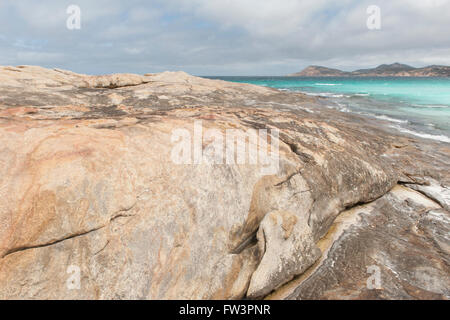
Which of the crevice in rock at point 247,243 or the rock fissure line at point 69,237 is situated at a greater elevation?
the rock fissure line at point 69,237

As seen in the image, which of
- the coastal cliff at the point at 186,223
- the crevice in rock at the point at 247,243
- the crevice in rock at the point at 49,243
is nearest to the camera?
the crevice in rock at the point at 49,243

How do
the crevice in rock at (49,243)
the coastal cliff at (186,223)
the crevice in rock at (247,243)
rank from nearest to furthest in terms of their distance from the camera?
the crevice in rock at (49,243) → the coastal cliff at (186,223) → the crevice in rock at (247,243)

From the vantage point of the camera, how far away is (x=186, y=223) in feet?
14.9

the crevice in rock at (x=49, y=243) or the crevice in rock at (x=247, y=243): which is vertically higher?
the crevice in rock at (x=49, y=243)

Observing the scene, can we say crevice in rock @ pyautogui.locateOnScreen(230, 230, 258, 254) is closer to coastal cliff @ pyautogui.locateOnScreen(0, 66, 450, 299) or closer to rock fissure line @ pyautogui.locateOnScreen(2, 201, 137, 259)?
coastal cliff @ pyautogui.locateOnScreen(0, 66, 450, 299)

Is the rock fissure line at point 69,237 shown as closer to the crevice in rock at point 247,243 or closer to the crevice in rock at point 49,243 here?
the crevice in rock at point 49,243

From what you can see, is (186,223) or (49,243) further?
(186,223)

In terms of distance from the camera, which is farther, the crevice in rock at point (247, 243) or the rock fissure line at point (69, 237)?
the crevice in rock at point (247, 243)

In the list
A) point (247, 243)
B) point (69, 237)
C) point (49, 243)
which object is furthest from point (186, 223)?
point (49, 243)

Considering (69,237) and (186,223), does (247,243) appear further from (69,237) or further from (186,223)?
(69,237)

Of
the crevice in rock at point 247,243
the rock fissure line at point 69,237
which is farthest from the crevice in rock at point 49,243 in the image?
the crevice in rock at point 247,243

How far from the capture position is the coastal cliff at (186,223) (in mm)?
3838

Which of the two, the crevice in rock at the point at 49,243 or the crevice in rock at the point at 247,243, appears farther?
the crevice in rock at the point at 247,243

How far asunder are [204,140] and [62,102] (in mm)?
7156
